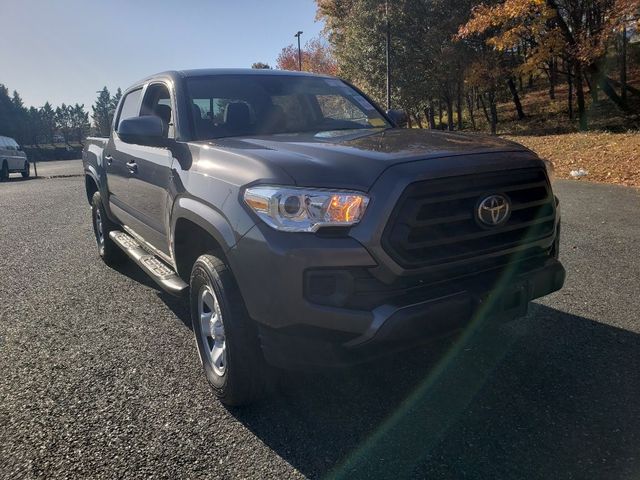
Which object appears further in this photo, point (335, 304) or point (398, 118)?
point (398, 118)

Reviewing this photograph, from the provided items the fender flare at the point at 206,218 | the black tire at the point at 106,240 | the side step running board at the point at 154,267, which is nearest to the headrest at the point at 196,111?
the fender flare at the point at 206,218

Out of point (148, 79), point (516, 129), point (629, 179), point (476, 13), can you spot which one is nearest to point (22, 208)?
point (148, 79)

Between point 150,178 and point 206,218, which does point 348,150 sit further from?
point 150,178

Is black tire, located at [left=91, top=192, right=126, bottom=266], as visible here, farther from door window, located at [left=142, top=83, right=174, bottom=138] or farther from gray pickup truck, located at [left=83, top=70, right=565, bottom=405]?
gray pickup truck, located at [left=83, top=70, right=565, bottom=405]

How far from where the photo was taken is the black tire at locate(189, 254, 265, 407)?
2697mm

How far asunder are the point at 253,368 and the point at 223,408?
41 cm

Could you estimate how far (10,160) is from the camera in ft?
78.3

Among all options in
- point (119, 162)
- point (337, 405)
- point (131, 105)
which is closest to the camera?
point (337, 405)

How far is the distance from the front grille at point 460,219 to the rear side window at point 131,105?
3.22 metres

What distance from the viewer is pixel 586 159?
46.5 ft

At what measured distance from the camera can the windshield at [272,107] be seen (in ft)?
12.4

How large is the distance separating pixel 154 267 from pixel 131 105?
1.99 metres

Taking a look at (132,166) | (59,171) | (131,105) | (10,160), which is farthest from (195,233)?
(59,171)

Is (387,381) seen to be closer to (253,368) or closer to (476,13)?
(253,368)
